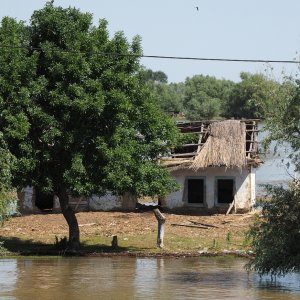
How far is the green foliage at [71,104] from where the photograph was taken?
85.8 feet

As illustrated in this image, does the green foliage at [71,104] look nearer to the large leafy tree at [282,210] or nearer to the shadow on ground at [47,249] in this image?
the shadow on ground at [47,249]

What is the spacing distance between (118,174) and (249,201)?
478 inches

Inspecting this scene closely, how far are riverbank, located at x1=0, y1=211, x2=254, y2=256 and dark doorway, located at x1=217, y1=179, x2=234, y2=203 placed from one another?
1819mm

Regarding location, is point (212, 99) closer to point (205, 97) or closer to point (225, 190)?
point (205, 97)

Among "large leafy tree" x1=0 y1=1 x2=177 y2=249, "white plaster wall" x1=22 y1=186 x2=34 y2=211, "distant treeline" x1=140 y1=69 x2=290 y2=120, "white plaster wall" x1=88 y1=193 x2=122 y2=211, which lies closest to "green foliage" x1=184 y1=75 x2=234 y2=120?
"distant treeline" x1=140 y1=69 x2=290 y2=120

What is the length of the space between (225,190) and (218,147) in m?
2.38

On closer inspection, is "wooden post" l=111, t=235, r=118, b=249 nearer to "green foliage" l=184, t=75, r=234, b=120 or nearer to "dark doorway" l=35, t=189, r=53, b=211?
"dark doorway" l=35, t=189, r=53, b=211

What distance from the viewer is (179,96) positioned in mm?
109688

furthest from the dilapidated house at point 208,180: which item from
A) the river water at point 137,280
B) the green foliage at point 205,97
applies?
the green foliage at point 205,97

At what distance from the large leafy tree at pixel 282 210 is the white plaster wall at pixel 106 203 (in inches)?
717

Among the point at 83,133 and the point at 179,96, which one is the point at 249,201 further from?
the point at 179,96

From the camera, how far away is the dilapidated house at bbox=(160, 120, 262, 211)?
37.3 meters

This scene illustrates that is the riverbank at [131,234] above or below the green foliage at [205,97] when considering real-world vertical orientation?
below

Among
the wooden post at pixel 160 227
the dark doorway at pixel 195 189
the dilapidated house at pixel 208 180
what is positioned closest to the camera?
the wooden post at pixel 160 227
